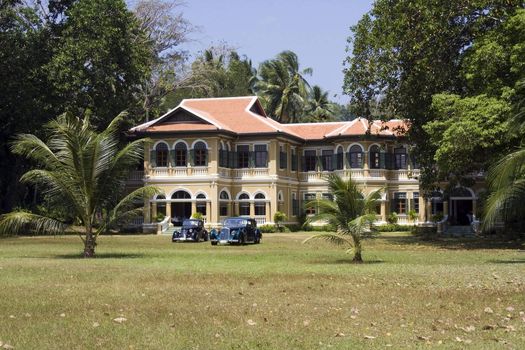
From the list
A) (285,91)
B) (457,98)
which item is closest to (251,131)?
(285,91)

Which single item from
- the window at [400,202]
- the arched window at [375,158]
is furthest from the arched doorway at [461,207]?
the arched window at [375,158]

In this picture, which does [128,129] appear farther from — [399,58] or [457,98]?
[457,98]

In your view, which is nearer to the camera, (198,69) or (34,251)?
(34,251)

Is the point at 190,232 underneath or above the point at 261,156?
underneath

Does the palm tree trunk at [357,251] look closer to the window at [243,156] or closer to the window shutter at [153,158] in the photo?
the window at [243,156]

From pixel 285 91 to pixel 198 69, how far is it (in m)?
10.2

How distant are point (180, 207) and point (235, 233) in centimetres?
1769

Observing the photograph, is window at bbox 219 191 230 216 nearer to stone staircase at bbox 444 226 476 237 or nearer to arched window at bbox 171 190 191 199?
arched window at bbox 171 190 191 199

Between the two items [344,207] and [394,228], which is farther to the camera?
[394,228]

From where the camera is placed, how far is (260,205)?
50.3 m

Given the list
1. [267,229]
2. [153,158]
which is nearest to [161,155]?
[153,158]

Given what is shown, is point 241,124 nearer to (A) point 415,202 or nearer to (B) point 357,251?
(A) point 415,202

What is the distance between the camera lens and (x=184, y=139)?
48469 mm

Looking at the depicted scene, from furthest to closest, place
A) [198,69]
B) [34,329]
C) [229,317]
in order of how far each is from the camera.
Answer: [198,69] → [229,317] → [34,329]
